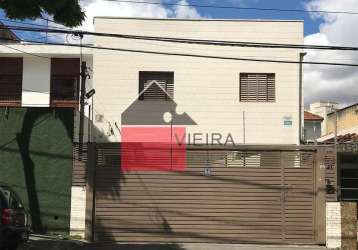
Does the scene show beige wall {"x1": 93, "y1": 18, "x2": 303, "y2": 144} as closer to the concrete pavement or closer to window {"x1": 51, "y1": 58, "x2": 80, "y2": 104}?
window {"x1": 51, "y1": 58, "x2": 80, "y2": 104}

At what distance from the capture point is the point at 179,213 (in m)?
18.7

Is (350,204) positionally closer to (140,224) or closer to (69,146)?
(140,224)

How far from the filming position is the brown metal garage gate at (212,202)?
1862 cm

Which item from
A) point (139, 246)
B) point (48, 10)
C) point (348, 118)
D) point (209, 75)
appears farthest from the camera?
point (348, 118)

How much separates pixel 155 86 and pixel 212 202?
23.2 feet

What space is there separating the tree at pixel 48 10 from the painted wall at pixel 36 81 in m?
13.8

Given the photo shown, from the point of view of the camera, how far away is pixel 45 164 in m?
19.1

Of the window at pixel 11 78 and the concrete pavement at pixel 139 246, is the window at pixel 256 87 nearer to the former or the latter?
the concrete pavement at pixel 139 246

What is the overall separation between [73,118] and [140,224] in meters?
3.84

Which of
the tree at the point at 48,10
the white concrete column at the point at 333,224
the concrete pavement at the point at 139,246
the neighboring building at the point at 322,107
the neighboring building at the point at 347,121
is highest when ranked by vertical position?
the neighboring building at the point at 322,107

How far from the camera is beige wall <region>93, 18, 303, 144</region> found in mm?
24062

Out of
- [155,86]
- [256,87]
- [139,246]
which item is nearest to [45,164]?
[139,246]

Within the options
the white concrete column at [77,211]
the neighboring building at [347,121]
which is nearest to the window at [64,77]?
the white concrete column at [77,211]

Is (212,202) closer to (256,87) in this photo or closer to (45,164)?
(45,164)
